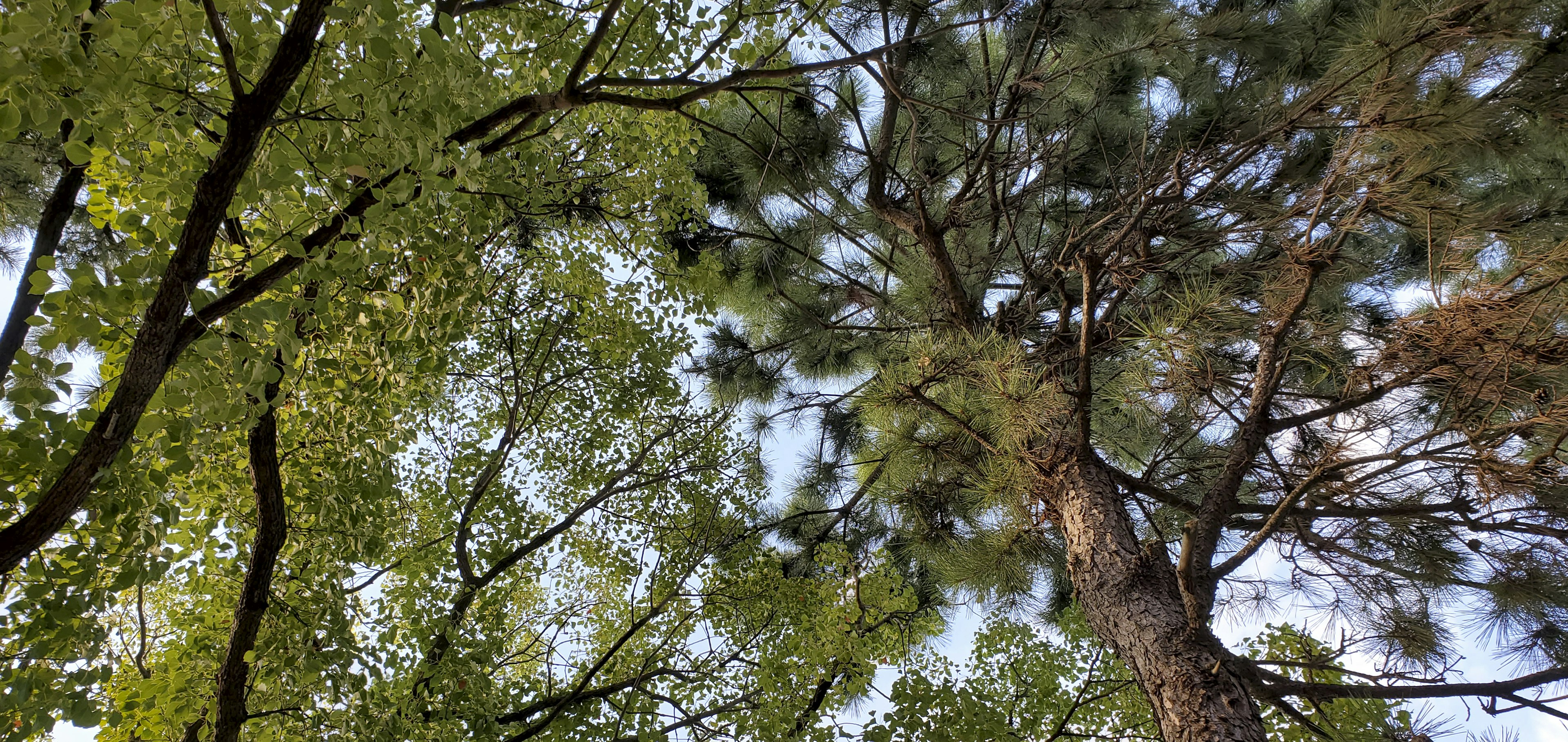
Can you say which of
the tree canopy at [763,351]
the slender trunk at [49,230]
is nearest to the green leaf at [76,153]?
the tree canopy at [763,351]

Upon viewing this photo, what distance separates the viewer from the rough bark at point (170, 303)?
4.96ft

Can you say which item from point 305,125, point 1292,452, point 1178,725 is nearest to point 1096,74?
point 1292,452

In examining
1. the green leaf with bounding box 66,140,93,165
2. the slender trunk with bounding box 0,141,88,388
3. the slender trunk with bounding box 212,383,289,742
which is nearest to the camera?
the green leaf with bounding box 66,140,93,165

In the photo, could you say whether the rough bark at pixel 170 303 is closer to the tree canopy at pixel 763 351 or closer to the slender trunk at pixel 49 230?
the tree canopy at pixel 763 351

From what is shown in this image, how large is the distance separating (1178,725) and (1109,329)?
1918 mm

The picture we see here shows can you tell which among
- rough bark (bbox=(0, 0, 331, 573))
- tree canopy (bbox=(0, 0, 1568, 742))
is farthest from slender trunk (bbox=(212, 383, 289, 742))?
rough bark (bbox=(0, 0, 331, 573))

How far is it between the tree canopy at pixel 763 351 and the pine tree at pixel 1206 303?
0.03 metres

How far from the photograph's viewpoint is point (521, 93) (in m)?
3.58

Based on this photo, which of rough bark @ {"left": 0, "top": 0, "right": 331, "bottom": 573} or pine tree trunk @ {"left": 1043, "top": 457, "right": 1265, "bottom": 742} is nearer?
rough bark @ {"left": 0, "top": 0, "right": 331, "bottom": 573}

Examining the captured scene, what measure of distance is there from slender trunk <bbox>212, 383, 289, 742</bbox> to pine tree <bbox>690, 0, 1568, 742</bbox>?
6.04 feet

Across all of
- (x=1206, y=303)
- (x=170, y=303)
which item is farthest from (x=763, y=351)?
(x=170, y=303)

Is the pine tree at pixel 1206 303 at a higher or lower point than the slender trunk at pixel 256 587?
higher

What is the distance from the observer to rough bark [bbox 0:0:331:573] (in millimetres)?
1511

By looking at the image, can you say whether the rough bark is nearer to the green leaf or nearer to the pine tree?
the green leaf
